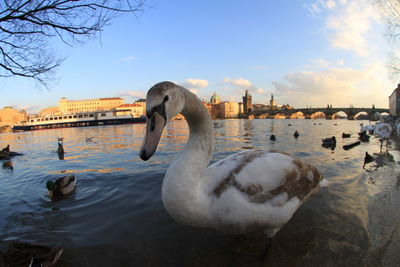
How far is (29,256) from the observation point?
2277mm

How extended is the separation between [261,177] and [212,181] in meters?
0.58

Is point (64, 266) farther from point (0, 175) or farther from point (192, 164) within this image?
point (0, 175)

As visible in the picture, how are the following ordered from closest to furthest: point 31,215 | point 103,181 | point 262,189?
point 262,189 < point 31,215 < point 103,181

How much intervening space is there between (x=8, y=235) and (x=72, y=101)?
633ft

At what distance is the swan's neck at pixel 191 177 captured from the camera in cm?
205

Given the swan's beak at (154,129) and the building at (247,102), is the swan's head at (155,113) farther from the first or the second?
the building at (247,102)

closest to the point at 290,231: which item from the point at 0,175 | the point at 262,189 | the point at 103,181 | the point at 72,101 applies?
the point at 262,189


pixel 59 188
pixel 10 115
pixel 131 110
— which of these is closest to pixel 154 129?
pixel 59 188

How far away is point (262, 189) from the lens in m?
2.32

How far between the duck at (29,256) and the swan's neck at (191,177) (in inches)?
59.6

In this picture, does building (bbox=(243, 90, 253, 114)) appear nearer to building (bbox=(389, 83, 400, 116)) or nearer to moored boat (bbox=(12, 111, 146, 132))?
moored boat (bbox=(12, 111, 146, 132))

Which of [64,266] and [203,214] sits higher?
[203,214]

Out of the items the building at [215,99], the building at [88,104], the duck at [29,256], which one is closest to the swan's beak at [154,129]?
the duck at [29,256]

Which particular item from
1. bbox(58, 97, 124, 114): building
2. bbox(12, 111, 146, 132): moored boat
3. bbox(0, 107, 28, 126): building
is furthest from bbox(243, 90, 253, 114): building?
bbox(0, 107, 28, 126): building
